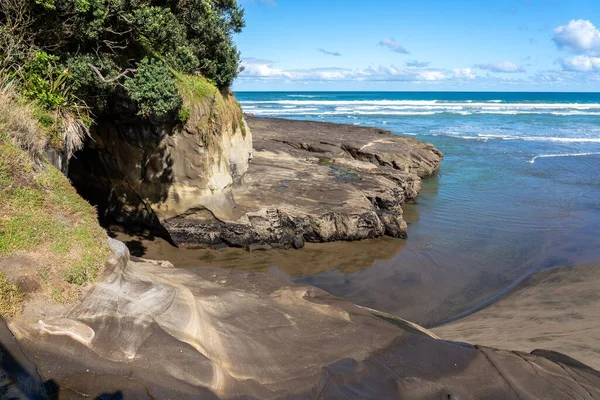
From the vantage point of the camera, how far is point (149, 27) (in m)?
9.56

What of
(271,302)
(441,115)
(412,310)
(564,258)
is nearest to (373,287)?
(412,310)

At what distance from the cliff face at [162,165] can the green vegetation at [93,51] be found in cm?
99

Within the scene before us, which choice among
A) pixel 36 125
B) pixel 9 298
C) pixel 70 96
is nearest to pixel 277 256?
pixel 70 96

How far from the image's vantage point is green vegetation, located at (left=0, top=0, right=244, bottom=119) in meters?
8.91

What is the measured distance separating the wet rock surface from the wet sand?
467 cm

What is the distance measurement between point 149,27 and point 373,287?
806 cm

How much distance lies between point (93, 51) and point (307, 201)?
26.1 ft

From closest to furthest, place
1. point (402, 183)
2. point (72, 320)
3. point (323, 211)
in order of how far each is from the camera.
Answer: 1. point (72, 320)
2. point (323, 211)
3. point (402, 183)

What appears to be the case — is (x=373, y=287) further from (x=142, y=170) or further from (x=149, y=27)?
(x=149, y=27)

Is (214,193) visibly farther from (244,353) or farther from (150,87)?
(244,353)

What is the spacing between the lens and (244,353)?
5.99 m

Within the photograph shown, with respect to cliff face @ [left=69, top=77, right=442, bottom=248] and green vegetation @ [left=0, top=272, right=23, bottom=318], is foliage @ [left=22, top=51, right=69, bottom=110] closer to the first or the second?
cliff face @ [left=69, top=77, right=442, bottom=248]

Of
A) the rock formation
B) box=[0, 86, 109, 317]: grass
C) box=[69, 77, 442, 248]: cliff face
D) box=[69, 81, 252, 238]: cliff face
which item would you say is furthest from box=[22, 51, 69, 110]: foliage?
the rock formation

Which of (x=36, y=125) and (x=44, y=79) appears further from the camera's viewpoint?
(x=44, y=79)
